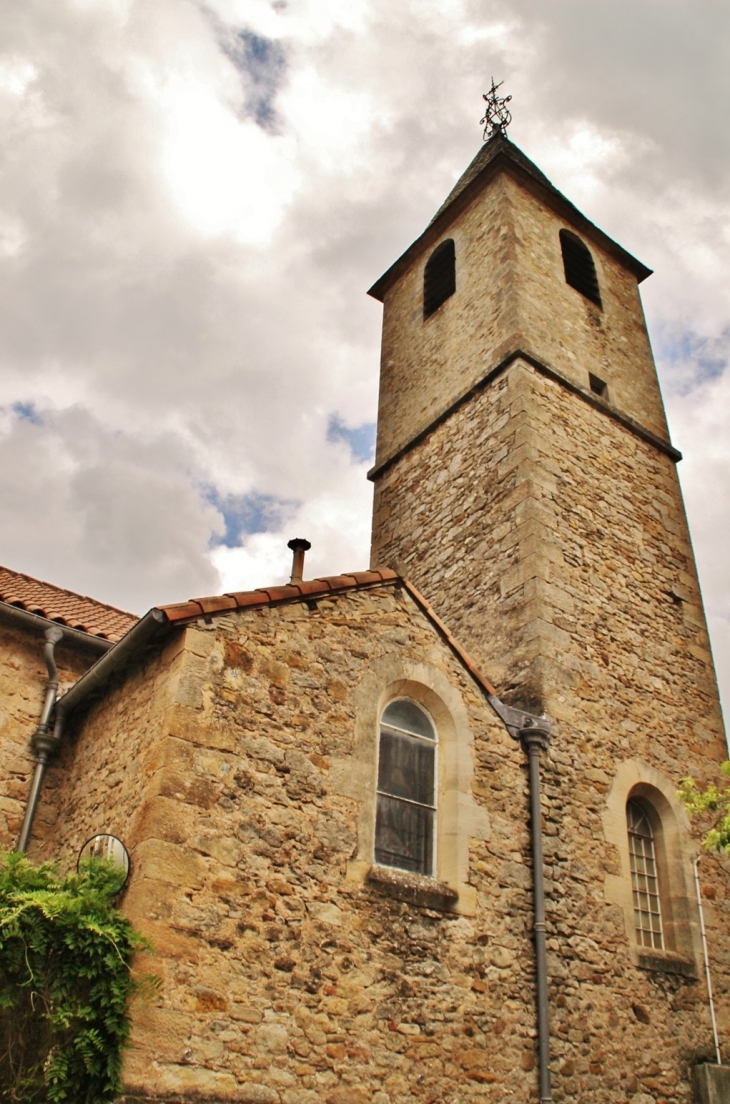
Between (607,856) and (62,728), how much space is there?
17.7 feet

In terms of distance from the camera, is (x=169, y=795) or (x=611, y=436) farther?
(x=611, y=436)

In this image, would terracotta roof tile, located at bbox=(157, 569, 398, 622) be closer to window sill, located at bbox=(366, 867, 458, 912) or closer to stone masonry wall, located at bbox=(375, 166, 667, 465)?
window sill, located at bbox=(366, 867, 458, 912)

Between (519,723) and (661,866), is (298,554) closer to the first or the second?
(519,723)

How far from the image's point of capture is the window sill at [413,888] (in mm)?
6777

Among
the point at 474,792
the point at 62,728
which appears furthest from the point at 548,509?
the point at 62,728

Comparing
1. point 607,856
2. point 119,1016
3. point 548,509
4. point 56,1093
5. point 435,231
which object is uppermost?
point 435,231

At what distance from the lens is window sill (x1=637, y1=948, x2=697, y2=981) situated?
8.22 meters

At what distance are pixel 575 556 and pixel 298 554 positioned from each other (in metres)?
3.51

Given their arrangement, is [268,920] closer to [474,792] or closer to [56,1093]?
[56,1093]

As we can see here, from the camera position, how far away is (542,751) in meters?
8.49

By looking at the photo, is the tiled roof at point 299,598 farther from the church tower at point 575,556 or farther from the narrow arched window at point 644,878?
the narrow arched window at point 644,878

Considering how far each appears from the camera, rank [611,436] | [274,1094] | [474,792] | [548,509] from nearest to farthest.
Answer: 1. [274,1094]
2. [474,792]
3. [548,509]
4. [611,436]

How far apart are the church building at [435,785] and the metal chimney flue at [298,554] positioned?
29 mm

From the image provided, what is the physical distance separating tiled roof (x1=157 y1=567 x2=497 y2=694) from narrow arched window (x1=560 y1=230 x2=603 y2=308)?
26.6ft
